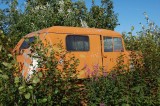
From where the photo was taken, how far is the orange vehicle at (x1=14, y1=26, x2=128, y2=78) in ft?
35.6

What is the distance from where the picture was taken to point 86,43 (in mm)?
11672

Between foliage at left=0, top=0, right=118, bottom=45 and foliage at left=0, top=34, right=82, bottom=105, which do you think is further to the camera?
foliage at left=0, top=0, right=118, bottom=45

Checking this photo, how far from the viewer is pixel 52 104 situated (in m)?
6.01

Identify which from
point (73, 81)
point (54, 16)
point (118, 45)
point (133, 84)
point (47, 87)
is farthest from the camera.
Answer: point (54, 16)

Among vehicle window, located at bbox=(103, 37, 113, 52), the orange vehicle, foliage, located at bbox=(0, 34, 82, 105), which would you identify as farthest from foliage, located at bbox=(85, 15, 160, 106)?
vehicle window, located at bbox=(103, 37, 113, 52)

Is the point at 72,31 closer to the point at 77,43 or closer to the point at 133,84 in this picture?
the point at 77,43

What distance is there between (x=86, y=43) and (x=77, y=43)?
1.54 ft

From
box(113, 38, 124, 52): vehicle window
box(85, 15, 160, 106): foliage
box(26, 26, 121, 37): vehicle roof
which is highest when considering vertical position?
box(26, 26, 121, 37): vehicle roof


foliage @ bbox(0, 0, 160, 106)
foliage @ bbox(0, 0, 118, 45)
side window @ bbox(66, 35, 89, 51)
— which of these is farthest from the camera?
foliage @ bbox(0, 0, 118, 45)

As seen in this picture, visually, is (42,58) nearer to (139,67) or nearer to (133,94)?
(133,94)

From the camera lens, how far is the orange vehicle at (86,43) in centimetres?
1086

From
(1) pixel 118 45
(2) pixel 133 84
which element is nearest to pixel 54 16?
(1) pixel 118 45

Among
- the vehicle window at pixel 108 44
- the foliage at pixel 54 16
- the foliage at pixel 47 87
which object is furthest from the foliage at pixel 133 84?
the foliage at pixel 54 16

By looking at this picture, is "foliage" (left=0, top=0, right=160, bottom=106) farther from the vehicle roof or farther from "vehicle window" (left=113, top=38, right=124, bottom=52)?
"vehicle window" (left=113, top=38, right=124, bottom=52)
